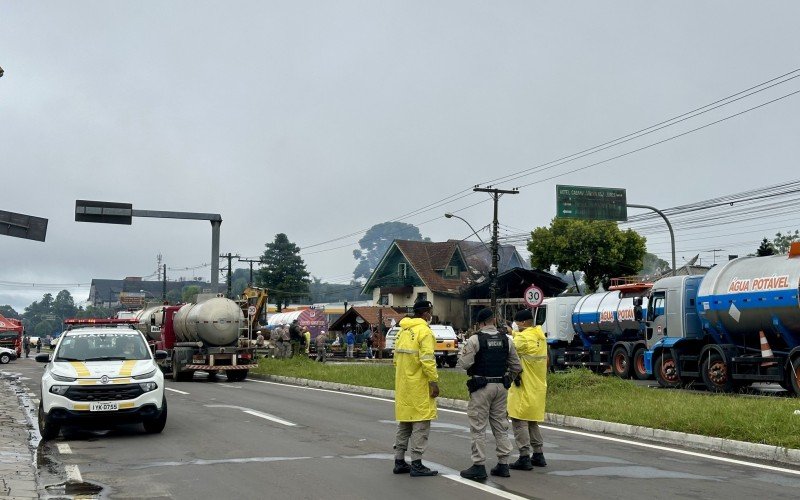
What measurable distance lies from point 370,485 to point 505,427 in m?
1.60

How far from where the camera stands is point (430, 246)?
6600 centimetres

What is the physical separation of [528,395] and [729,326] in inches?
493

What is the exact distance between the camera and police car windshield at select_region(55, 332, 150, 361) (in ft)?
43.1

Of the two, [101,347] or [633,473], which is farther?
[101,347]

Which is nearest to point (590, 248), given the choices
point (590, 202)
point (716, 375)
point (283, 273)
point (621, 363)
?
point (590, 202)

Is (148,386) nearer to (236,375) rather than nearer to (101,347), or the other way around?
(101,347)

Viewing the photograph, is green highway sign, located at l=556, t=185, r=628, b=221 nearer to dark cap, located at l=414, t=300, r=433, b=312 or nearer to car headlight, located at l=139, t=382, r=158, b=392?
car headlight, located at l=139, t=382, r=158, b=392

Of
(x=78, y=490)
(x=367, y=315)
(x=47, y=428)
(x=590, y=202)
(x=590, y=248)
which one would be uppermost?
(x=590, y=202)

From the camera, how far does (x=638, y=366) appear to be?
25938 mm

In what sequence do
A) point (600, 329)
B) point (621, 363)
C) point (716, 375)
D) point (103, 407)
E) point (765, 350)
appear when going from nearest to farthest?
point (103, 407)
point (765, 350)
point (716, 375)
point (621, 363)
point (600, 329)

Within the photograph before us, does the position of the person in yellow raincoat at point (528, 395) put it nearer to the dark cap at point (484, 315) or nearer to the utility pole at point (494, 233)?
the dark cap at point (484, 315)

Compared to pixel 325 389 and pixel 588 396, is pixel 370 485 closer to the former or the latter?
pixel 588 396

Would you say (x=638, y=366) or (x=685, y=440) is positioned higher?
(x=638, y=366)

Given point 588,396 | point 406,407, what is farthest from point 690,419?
point 406,407
